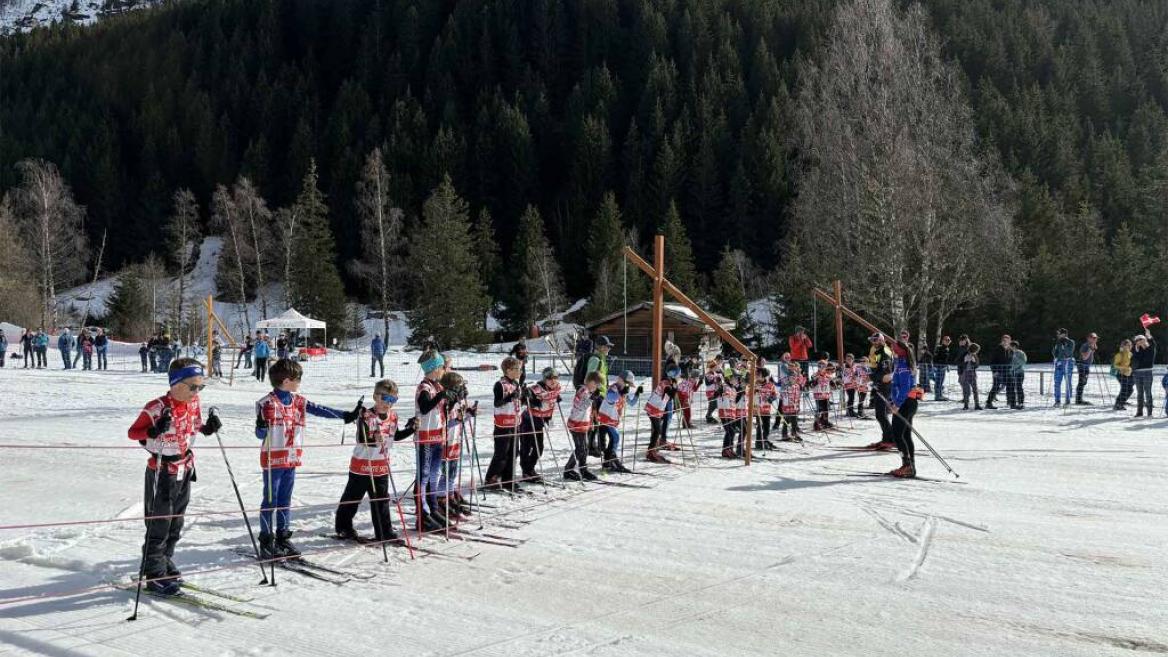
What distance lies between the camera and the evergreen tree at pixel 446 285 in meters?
46.7

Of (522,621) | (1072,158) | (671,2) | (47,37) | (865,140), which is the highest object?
(47,37)

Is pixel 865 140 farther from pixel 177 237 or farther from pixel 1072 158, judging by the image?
pixel 177 237

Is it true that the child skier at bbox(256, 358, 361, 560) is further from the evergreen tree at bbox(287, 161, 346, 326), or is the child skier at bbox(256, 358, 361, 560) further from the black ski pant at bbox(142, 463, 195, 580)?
the evergreen tree at bbox(287, 161, 346, 326)

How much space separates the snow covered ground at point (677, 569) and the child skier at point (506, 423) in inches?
19.3

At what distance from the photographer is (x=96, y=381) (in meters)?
25.0

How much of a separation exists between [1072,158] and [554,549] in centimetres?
6530

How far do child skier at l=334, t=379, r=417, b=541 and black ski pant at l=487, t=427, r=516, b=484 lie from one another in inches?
91.0

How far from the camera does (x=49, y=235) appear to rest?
54.6 metres

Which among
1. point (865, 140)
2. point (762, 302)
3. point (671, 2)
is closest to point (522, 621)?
point (865, 140)

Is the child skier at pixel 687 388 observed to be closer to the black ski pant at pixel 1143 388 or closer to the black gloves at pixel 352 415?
the black gloves at pixel 352 415

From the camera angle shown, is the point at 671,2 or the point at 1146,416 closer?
the point at 1146,416

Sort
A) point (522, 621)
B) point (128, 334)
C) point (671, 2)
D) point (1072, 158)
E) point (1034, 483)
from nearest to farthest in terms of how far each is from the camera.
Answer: point (522, 621) < point (1034, 483) < point (128, 334) < point (1072, 158) < point (671, 2)

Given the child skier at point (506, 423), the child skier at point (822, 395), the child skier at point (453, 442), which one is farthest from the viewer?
the child skier at point (822, 395)

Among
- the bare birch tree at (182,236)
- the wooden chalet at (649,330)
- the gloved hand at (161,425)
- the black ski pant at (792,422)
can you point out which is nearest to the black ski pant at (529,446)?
the gloved hand at (161,425)
